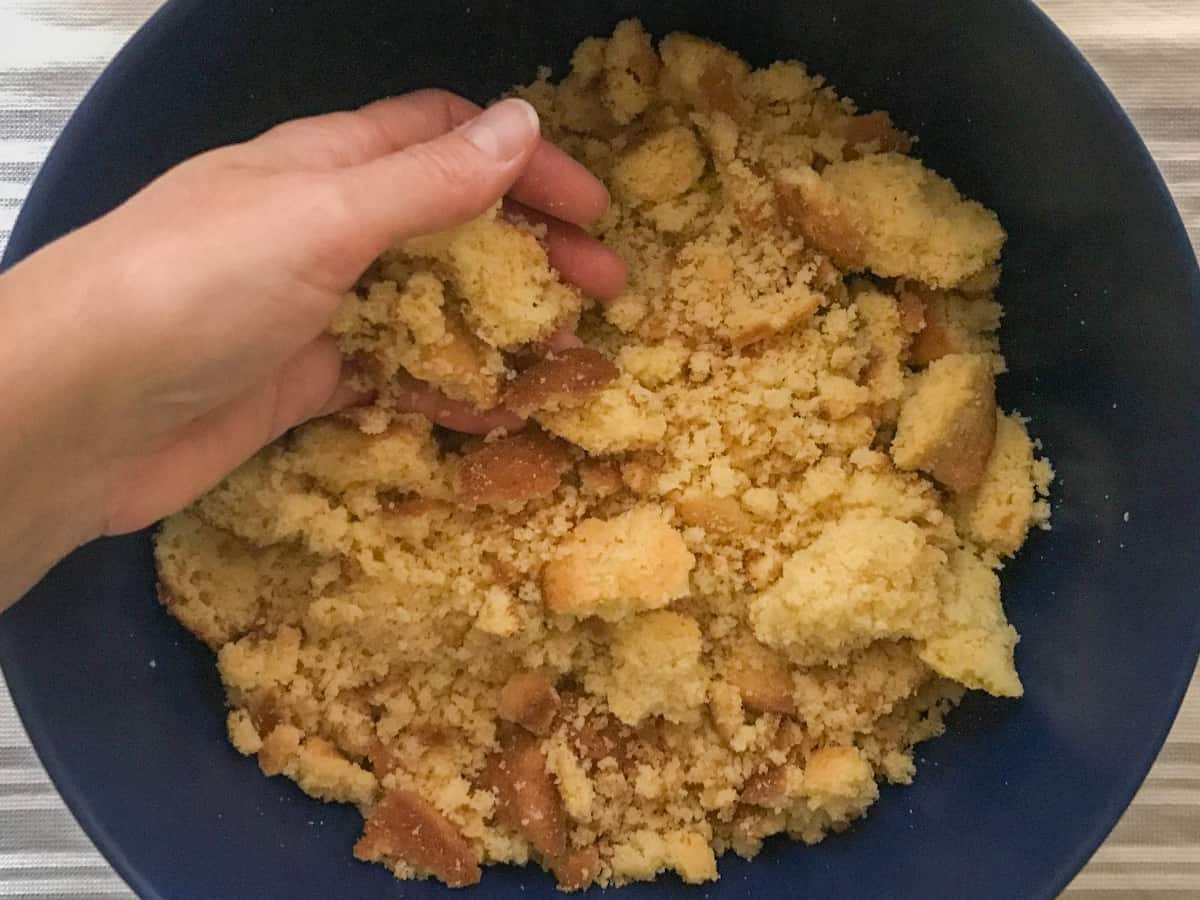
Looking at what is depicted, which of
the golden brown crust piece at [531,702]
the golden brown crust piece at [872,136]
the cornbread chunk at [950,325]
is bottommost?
the golden brown crust piece at [531,702]

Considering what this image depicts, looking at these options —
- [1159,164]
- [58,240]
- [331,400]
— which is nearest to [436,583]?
[331,400]

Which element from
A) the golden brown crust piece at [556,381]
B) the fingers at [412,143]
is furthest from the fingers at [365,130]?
the golden brown crust piece at [556,381]

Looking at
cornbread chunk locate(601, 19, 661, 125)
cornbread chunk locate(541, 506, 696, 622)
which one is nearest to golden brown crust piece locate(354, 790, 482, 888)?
cornbread chunk locate(541, 506, 696, 622)

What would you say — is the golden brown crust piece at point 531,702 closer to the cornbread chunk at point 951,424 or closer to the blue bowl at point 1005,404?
the blue bowl at point 1005,404

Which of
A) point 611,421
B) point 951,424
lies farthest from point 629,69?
point 951,424

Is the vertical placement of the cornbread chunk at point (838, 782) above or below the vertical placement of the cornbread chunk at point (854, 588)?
below

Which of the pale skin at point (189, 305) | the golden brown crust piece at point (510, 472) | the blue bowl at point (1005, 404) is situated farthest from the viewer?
the golden brown crust piece at point (510, 472)

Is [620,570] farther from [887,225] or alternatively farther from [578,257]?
[887,225]
